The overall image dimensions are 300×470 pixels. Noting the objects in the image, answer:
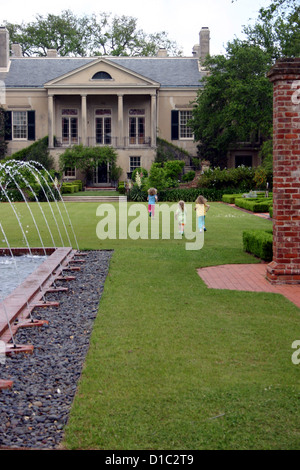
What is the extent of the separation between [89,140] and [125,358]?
1612 inches

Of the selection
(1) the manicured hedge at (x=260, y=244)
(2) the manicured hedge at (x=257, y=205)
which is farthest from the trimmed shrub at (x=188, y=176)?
(1) the manicured hedge at (x=260, y=244)

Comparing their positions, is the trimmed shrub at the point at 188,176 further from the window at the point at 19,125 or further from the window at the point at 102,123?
the window at the point at 19,125

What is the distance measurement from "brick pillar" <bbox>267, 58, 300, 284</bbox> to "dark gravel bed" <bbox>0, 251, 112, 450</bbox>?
316 cm

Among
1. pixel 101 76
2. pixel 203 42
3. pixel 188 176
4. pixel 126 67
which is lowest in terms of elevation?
pixel 188 176

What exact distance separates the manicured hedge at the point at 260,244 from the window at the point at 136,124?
33.6m

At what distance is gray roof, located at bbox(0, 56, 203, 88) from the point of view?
4609 cm

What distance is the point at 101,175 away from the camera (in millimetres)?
44219

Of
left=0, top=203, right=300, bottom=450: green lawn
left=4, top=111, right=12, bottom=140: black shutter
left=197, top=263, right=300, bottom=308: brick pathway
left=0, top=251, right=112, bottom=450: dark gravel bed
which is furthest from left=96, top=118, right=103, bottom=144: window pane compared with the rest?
left=0, top=251, right=112, bottom=450: dark gravel bed

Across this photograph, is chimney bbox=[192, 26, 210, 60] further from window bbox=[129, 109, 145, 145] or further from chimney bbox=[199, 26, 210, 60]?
window bbox=[129, 109, 145, 145]

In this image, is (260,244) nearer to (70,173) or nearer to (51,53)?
(70,173)

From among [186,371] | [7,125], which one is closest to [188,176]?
[7,125]

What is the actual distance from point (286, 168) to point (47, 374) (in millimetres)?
5641

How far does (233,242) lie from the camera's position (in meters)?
15.4

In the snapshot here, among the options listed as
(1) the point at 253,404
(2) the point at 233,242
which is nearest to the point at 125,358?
(1) the point at 253,404
